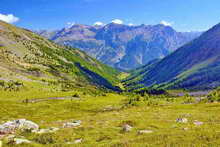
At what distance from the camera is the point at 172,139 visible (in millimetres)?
29953

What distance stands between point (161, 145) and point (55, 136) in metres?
17.8

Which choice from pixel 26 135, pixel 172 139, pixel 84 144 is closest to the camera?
pixel 172 139

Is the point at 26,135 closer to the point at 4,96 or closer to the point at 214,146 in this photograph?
the point at 214,146

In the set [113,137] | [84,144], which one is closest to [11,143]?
[84,144]

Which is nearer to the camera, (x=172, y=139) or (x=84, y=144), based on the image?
(x=172, y=139)

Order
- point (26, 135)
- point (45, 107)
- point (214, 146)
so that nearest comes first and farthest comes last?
point (214, 146) < point (26, 135) < point (45, 107)

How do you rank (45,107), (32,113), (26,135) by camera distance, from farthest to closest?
(45,107) → (32,113) → (26,135)

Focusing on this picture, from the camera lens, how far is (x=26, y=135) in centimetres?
3994

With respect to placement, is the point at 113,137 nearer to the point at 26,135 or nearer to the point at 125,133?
the point at 125,133

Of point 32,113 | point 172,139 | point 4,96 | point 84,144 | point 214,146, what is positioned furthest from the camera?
point 4,96

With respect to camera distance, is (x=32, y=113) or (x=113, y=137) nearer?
(x=113, y=137)

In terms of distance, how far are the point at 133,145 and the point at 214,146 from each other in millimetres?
8894

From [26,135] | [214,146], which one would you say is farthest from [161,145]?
[26,135]

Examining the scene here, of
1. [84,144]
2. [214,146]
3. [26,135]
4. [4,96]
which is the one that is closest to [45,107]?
[4,96]
